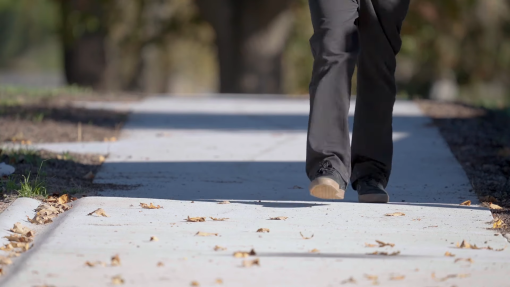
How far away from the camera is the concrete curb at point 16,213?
3881 mm

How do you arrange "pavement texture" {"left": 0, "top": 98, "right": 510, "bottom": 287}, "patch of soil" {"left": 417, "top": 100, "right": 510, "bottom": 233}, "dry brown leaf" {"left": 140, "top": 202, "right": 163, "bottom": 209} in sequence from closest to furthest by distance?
"pavement texture" {"left": 0, "top": 98, "right": 510, "bottom": 287}
"dry brown leaf" {"left": 140, "top": 202, "right": 163, "bottom": 209}
"patch of soil" {"left": 417, "top": 100, "right": 510, "bottom": 233}

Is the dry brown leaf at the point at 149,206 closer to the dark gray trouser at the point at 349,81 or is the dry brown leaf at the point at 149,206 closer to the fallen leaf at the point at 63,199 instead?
the fallen leaf at the point at 63,199

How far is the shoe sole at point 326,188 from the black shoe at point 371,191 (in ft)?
1.27

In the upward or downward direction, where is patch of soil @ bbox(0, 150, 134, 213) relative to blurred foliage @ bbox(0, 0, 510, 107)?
upward

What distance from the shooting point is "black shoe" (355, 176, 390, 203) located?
4578mm

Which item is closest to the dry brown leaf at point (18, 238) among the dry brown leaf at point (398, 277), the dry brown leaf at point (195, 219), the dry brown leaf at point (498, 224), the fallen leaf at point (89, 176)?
the dry brown leaf at point (195, 219)

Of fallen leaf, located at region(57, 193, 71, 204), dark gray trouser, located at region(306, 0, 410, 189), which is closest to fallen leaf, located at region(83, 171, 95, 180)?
fallen leaf, located at region(57, 193, 71, 204)

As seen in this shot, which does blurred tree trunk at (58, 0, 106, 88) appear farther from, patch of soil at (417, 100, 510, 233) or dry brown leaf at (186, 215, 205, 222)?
dry brown leaf at (186, 215, 205, 222)

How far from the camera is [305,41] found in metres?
24.0

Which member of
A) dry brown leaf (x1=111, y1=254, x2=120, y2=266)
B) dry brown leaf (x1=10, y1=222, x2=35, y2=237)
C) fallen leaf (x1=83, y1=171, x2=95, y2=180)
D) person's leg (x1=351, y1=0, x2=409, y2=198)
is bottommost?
fallen leaf (x1=83, y1=171, x2=95, y2=180)

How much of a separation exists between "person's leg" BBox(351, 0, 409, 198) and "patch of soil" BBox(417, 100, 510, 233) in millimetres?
639

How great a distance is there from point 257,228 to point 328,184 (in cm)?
42

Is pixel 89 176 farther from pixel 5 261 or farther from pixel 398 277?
pixel 398 277

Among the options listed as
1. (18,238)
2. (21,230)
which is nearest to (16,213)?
(21,230)
